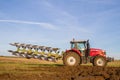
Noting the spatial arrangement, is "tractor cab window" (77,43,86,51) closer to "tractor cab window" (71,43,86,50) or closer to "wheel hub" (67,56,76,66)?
"tractor cab window" (71,43,86,50)

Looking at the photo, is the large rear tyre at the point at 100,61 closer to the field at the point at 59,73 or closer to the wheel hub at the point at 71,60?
the wheel hub at the point at 71,60

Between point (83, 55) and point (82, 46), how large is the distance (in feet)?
2.53

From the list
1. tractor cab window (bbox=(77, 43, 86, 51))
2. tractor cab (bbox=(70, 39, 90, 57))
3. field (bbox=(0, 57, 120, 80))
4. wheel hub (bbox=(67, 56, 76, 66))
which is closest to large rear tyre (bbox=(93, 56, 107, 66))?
tractor cab (bbox=(70, 39, 90, 57))

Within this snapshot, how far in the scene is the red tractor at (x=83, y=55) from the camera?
2173cm

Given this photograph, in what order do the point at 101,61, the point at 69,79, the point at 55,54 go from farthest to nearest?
the point at 55,54
the point at 101,61
the point at 69,79

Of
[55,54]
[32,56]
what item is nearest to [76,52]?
[55,54]

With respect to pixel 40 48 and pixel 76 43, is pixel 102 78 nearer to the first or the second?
pixel 76 43

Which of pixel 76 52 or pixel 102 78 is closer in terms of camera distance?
pixel 102 78

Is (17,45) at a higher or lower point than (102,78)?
higher

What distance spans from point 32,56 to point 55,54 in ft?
6.70

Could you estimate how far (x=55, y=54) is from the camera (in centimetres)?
2339

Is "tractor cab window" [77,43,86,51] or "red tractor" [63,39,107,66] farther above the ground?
"tractor cab window" [77,43,86,51]

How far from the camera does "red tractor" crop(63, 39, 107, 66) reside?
71.3ft

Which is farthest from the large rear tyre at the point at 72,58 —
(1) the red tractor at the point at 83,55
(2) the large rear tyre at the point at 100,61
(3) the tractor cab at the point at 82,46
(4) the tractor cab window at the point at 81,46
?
(2) the large rear tyre at the point at 100,61
